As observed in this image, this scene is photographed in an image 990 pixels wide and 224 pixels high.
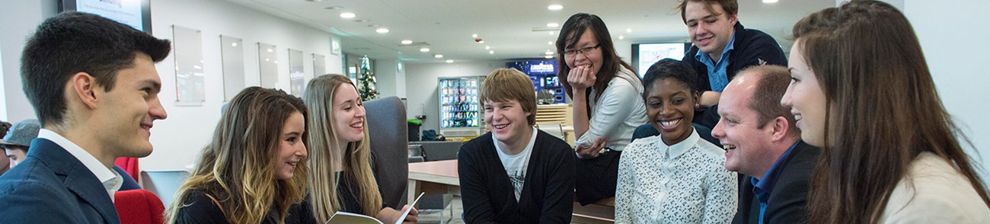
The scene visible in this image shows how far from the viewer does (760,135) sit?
1.36m

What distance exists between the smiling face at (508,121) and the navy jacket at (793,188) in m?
0.98

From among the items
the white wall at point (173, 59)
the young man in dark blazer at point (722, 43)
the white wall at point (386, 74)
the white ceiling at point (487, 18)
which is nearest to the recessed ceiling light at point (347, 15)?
the white ceiling at point (487, 18)

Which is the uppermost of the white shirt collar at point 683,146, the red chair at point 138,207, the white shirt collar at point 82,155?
the white shirt collar at point 82,155

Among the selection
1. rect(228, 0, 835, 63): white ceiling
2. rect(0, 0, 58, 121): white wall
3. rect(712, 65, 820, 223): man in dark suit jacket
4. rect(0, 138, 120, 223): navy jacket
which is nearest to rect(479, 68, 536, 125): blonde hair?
rect(712, 65, 820, 223): man in dark suit jacket

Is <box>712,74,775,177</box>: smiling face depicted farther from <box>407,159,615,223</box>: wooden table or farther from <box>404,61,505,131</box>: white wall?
<box>404,61,505,131</box>: white wall

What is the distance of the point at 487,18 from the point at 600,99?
660 cm

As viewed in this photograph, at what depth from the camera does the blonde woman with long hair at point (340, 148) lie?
2010 mm

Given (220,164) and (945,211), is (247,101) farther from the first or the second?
(945,211)

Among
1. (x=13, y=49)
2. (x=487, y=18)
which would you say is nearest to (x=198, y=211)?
(x=13, y=49)

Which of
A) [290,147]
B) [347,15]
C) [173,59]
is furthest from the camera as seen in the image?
[347,15]

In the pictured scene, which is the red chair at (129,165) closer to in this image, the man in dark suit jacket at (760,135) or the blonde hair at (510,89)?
the blonde hair at (510,89)

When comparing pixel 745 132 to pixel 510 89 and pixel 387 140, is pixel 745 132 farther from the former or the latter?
pixel 387 140

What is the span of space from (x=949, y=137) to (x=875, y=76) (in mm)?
138

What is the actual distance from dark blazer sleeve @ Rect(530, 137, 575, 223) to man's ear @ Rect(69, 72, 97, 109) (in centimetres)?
140
